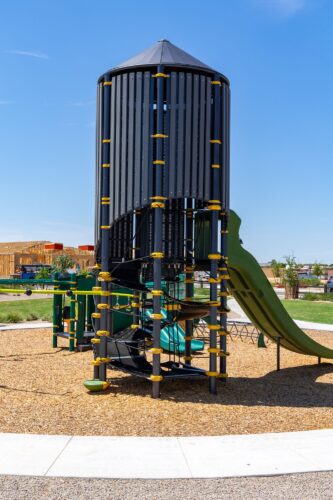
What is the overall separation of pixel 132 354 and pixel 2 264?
66011mm

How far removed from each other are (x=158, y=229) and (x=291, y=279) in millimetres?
32570

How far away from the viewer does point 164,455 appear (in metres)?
5.99

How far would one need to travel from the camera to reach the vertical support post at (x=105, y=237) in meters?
9.64

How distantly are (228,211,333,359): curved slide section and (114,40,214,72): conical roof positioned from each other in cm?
359

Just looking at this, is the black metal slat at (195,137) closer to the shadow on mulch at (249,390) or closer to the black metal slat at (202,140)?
the black metal slat at (202,140)

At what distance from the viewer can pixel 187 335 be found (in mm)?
11289

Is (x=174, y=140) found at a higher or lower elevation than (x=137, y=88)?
lower

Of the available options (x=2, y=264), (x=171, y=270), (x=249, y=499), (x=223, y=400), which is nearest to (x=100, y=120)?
(x=171, y=270)

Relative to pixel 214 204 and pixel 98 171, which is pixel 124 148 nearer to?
pixel 98 171

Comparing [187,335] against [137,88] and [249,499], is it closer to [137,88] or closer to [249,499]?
Result: [137,88]

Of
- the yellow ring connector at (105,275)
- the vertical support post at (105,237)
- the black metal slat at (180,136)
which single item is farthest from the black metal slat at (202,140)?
the yellow ring connector at (105,275)

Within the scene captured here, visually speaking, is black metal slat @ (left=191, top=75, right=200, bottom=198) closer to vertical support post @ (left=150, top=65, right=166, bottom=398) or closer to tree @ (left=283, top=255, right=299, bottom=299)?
vertical support post @ (left=150, top=65, right=166, bottom=398)

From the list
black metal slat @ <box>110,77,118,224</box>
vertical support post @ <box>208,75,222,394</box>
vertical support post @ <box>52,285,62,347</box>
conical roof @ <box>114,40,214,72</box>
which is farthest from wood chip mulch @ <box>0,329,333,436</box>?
conical roof @ <box>114,40,214,72</box>

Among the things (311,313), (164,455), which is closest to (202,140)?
(164,455)
